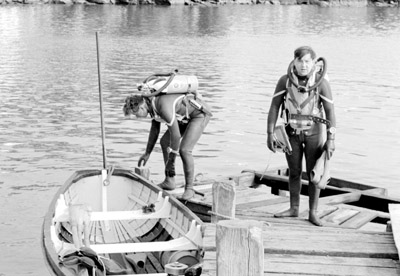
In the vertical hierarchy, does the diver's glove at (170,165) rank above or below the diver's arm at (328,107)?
below

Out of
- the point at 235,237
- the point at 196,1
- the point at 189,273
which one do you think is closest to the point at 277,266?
the point at 189,273

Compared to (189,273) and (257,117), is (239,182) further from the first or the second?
(257,117)

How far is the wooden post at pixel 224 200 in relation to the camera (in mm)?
9180

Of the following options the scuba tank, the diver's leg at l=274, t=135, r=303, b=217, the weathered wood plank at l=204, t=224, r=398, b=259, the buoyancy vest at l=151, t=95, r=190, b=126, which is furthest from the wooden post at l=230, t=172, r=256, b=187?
the weathered wood plank at l=204, t=224, r=398, b=259

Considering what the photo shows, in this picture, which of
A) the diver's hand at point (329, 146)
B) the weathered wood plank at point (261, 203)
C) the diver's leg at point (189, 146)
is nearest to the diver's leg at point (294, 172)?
the diver's hand at point (329, 146)

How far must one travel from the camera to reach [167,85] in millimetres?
11633

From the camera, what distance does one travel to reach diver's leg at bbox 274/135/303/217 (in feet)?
33.7

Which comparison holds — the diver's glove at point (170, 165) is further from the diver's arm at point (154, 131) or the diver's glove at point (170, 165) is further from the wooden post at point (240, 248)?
the wooden post at point (240, 248)

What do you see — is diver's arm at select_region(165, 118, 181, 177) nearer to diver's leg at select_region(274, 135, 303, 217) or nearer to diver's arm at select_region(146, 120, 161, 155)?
diver's arm at select_region(146, 120, 161, 155)

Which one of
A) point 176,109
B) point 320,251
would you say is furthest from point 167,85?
point 320,251

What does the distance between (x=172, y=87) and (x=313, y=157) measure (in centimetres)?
255

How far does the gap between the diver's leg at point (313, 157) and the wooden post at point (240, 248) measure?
12.3ft

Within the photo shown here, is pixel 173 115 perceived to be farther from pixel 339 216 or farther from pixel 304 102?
pixel 339 216

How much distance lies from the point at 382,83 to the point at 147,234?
2596 centimetres
